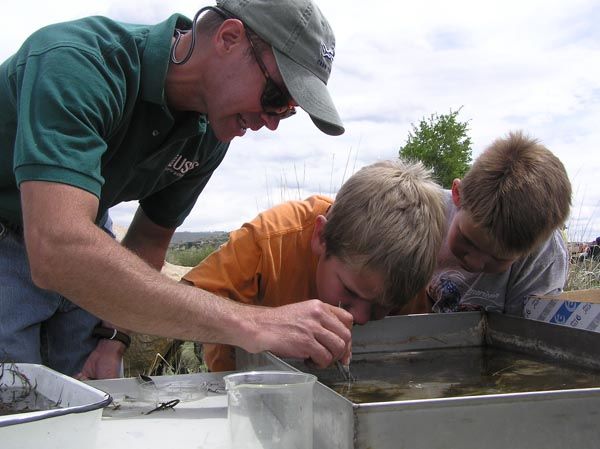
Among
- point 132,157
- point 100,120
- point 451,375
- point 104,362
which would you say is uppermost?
point 100,120

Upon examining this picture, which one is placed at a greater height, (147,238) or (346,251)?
(346,251)

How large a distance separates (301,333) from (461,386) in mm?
490

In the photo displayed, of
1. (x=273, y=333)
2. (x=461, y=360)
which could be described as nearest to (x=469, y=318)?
(x=461, y=360)

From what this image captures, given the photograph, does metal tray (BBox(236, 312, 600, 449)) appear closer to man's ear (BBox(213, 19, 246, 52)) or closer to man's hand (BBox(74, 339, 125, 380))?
man's hand (BBox(74, 339, 125, 380))

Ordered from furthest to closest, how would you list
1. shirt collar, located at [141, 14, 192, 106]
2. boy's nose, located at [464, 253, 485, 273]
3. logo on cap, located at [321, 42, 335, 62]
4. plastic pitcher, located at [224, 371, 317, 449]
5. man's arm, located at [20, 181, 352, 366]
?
boy's nose, located at [464, 253, 485, 273] < logo on cap, located at [321, 42, 335, 62] < shirt collar, located at [141, 14, 192, 106] < man's arm, located at [20, 181, 352, 366] < plastic pitcher, located at [224, 371, 317, 449]

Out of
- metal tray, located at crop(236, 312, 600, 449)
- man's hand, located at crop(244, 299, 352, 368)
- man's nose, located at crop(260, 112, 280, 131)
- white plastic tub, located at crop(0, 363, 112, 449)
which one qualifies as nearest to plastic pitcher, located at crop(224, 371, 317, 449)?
metal tray, located at crop(236, 312, 600, 449)

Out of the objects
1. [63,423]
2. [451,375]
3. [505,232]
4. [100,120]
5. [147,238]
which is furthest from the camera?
[147,238]

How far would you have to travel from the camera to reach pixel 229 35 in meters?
2.10

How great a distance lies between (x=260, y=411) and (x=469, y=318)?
1.21 m

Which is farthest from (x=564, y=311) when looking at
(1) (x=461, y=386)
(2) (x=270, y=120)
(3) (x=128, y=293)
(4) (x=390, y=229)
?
(3) (x=128, y=293)

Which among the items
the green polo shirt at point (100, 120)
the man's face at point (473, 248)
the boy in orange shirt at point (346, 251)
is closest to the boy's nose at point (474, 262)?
the man's face at point (473, 248)

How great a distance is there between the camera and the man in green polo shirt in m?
1.59

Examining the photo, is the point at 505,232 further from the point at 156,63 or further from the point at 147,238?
the point at 147,238

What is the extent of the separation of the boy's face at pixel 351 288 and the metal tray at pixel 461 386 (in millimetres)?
90
